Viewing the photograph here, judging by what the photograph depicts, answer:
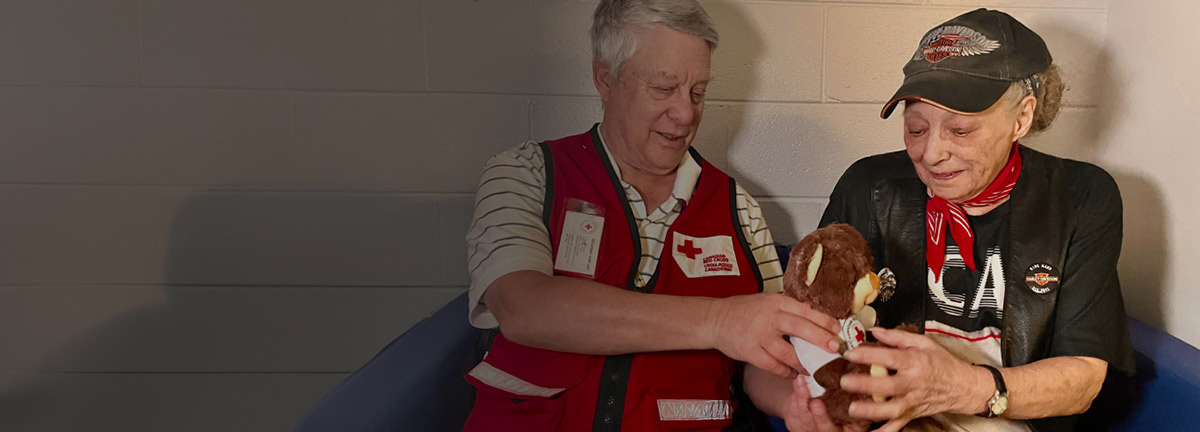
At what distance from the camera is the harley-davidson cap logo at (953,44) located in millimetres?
1241

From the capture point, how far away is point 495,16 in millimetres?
1852

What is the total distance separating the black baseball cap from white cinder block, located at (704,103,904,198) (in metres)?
0.64

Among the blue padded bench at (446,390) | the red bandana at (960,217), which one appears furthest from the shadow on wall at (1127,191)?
the red bandana at (960,217)

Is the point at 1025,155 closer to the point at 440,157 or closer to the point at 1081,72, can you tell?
the point at 1081,72

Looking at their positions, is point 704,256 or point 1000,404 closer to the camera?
point 1000,404

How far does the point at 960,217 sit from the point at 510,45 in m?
1.04

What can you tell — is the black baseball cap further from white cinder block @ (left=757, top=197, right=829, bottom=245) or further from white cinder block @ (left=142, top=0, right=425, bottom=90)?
white cinder block @ (left=142, top=0, right=425, bottom=90)

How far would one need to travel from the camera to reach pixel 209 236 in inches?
75.8

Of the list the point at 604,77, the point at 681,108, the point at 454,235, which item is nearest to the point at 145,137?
the point at 454,235

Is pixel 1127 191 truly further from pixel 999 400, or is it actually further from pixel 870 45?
pixel 999 400

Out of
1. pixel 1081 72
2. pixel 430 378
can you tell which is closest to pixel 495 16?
pixel 430 378

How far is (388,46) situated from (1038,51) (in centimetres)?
131

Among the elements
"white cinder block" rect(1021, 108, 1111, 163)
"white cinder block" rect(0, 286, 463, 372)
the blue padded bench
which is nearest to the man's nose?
the blue padded bench

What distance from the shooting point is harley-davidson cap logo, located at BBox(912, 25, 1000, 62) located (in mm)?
1241
